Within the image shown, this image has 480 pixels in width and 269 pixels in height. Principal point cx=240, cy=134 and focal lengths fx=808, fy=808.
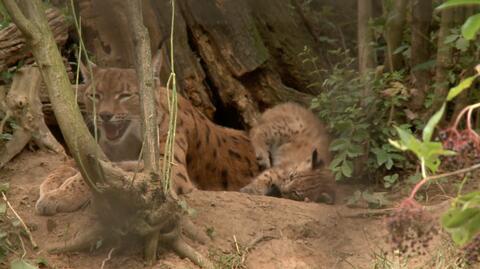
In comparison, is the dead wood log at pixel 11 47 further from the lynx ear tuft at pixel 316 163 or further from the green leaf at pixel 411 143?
the green leaf at pixel 411 143

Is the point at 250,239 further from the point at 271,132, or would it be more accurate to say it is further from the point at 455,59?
the point at 271,132

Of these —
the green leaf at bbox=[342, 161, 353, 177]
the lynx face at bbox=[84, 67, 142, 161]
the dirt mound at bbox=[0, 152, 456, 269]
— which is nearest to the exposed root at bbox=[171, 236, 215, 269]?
the dirt mound at bbox=[0, 152, 456, 269]

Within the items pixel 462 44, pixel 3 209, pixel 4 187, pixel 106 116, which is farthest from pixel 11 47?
pixel 462 44

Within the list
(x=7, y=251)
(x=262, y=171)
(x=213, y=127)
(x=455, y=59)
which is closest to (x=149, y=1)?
(x=213, y=127)

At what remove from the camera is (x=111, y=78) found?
5.26 metres

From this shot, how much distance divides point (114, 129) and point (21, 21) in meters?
1.88

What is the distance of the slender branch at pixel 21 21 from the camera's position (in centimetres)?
326

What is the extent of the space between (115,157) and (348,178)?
161 centimetres

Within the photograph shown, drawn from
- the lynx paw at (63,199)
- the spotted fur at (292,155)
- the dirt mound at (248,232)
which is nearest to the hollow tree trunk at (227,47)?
the spotted fur at (292,155)

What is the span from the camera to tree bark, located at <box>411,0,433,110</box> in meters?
5.43

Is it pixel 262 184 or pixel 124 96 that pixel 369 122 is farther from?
pixel 124 96

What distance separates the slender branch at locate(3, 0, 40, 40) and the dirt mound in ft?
3.53

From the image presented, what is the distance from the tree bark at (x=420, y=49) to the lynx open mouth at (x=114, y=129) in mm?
1938

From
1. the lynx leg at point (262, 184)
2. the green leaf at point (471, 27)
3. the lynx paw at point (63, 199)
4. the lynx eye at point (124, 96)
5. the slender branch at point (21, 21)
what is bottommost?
the lynx leg at point (262, 184)
